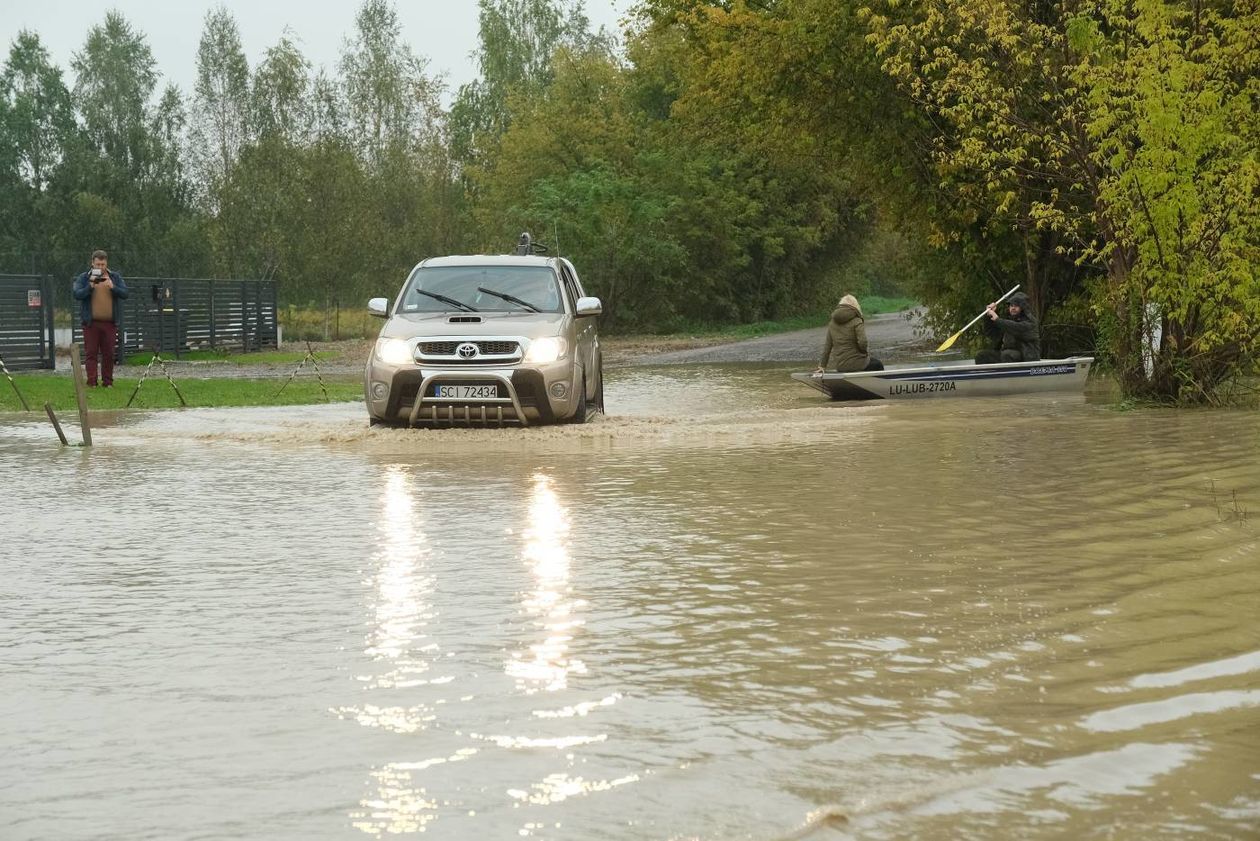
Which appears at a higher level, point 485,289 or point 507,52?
point 507,52

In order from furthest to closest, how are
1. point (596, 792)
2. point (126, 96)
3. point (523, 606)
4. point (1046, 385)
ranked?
point (126, 96) < point (1046, 385) < point (523, 606) < point (596, 792)

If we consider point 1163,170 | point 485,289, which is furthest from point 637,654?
point 1163,170

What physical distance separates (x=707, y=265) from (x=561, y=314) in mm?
42722

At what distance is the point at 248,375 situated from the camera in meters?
33.5

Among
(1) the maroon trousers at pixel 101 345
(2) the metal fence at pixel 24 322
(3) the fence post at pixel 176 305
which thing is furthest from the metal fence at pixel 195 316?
(1) the maroon trousers at pixel 101 345

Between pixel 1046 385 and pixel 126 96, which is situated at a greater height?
pixel 126 96

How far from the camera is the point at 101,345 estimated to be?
26719mm

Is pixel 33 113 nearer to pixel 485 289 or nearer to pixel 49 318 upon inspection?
pixel 49 318

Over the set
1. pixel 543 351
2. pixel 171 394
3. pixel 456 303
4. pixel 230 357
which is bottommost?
pixel 171 394

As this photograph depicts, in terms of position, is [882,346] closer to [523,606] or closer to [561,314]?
[561,314]

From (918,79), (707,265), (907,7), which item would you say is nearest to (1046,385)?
(918,79)

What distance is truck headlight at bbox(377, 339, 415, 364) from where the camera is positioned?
17109mm

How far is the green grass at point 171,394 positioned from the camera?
77.2ft

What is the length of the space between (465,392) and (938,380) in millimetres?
8118
